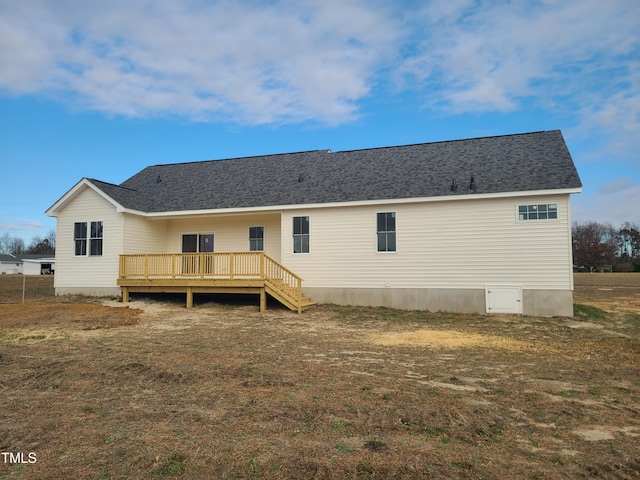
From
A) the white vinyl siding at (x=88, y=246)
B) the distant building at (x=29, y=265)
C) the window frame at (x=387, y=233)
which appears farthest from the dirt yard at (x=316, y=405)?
the distant building at (x=29, y=265)

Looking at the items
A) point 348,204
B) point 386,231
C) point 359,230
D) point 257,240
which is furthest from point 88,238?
point 386,231

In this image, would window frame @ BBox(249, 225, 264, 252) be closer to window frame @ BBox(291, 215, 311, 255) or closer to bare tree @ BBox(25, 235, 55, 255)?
window frame @ BBox(291, 215, 311, 255)

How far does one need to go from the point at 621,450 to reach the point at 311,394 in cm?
331

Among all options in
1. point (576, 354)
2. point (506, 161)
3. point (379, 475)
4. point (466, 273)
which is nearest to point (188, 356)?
point (379, 475)

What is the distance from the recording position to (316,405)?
205 inches

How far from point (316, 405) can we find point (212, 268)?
12.4 metres

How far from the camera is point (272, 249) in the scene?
1784cm

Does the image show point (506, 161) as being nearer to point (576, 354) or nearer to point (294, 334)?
point (576, 354)

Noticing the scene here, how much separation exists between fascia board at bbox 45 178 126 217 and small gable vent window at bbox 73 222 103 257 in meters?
0.98

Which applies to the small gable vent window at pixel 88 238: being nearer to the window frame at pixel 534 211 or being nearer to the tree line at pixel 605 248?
the window frame at pixel 534 211

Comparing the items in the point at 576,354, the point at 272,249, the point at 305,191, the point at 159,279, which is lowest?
the point at 576,354

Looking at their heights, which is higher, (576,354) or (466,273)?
(466,273)

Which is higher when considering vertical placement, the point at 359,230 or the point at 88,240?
the point at 359,230

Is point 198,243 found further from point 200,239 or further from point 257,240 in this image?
point 257,240
